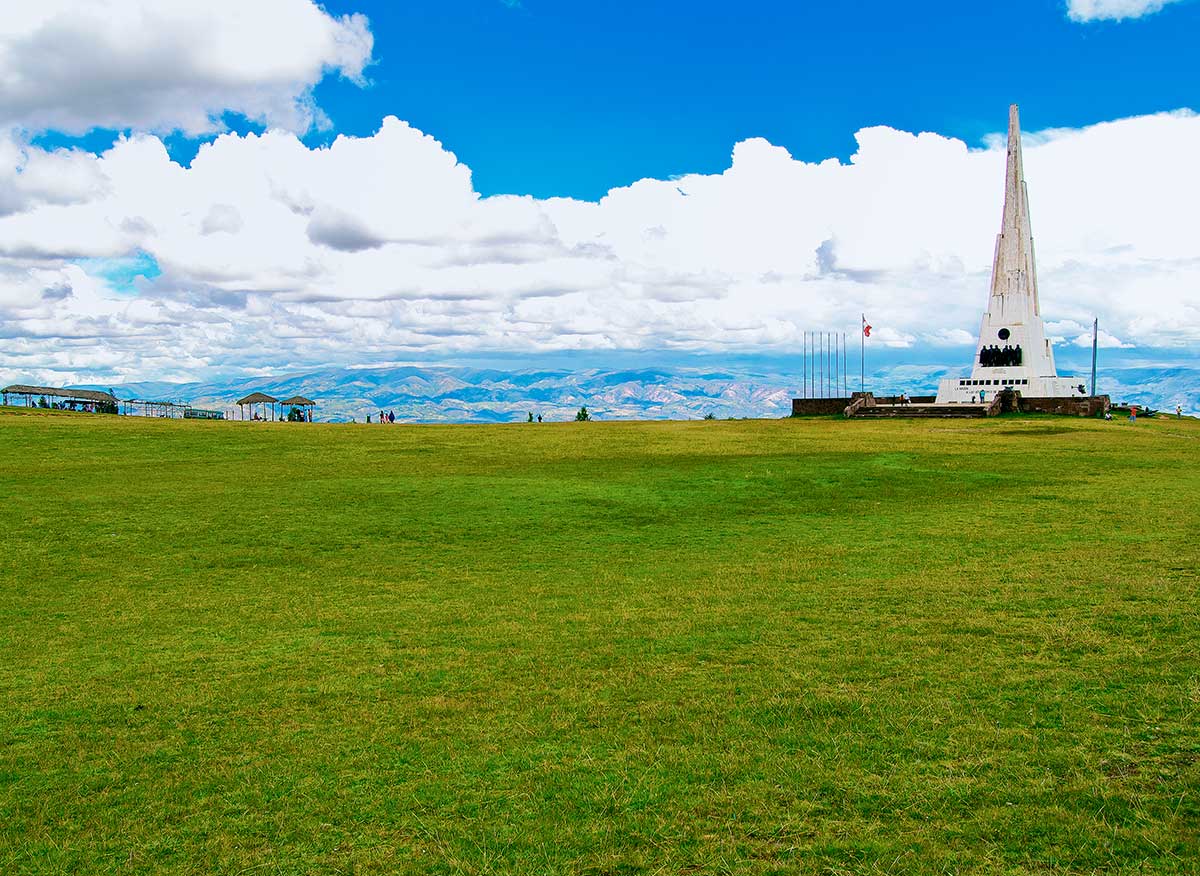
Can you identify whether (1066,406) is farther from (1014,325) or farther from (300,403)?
(300,403)

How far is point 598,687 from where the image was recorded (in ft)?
29.0

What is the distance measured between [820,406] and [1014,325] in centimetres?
2390

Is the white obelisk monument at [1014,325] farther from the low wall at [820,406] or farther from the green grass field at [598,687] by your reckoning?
the green grass field at [598,687]

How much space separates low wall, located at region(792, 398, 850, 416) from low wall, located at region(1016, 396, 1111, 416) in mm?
12220

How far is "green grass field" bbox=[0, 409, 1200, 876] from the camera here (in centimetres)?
587

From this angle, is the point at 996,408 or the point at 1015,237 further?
the point at 1015,237

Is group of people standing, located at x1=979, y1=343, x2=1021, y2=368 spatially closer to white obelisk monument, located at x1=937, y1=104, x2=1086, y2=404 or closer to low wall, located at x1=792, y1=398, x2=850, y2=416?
white obelisk monument, located at x1=937, y1=104, x2=1086, y2=404

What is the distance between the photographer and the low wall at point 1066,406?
58.5m

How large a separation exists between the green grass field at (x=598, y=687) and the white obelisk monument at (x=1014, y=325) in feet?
196

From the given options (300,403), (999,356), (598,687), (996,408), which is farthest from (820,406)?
(598,687)

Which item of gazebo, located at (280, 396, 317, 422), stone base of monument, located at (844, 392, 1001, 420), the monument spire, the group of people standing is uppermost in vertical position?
the monument spire

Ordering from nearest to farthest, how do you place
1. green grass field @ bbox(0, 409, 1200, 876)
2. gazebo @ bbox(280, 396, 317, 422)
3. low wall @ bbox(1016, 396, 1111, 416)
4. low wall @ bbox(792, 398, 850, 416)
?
green grass field @ bbox(0, 409, 1200, 876), low wall @ bbox(1016, 396, 1111, 416), gazebo @ bbox(280, 396, 317, 422), low wall @ bbox(792, 398, 850, 416)

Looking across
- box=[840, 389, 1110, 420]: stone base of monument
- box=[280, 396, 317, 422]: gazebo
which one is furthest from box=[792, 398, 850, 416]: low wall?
box=[280, 396, 317, 422]: gazebo

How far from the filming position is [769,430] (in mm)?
45344
